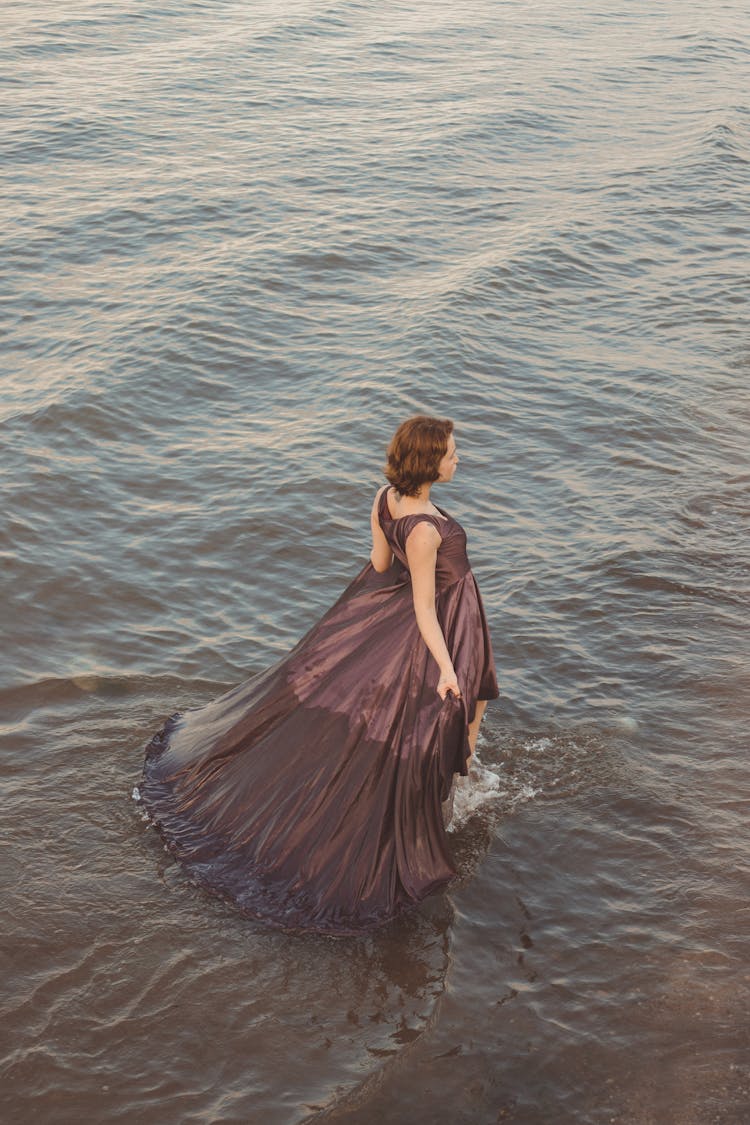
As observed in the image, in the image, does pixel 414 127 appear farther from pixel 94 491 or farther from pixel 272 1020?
pixel 272 1020

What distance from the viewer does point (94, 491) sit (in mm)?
10836

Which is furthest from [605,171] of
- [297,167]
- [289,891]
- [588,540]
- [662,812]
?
[289,891]

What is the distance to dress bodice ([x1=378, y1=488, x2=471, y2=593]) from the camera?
5719 millimetres

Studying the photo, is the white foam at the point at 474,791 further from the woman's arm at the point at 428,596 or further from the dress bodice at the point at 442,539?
the dress bodice at the point at 442,539

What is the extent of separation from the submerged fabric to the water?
21 cm

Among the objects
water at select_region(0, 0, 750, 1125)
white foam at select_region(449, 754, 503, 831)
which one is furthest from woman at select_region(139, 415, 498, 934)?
white foam at select_region(449, 754, 503, 831)

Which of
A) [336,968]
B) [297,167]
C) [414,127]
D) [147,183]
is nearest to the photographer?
[336,968]

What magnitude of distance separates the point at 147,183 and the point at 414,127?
6.07 metres

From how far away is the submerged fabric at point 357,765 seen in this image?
589 centimetres

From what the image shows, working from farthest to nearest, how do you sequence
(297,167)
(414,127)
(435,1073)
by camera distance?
(414,127), (297,167), (435,1073)

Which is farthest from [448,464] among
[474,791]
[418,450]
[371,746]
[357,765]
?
[474,791]

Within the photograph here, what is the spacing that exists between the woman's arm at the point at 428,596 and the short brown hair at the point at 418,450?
22 centimetres

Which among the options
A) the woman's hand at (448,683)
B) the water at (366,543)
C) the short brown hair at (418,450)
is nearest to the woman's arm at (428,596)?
the woman's hand at (448,683)

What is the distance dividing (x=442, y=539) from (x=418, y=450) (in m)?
0.47
